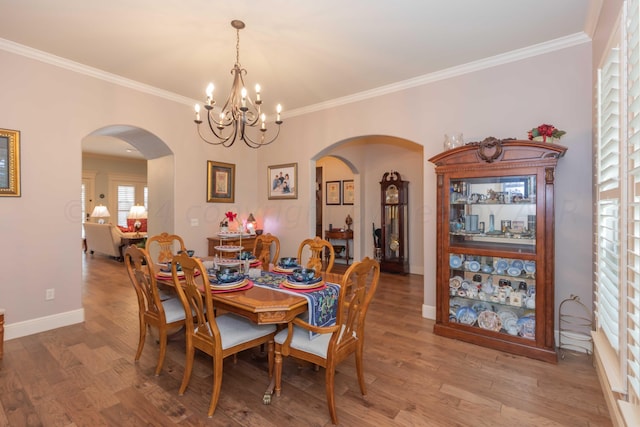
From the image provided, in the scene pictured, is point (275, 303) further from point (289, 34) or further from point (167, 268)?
point (289, 34)

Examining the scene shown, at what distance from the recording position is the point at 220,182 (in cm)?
491

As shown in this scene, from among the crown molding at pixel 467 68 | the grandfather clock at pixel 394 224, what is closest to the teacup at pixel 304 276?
the crown molding at pixel 467 68

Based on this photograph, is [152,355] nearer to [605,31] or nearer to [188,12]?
[188,12]

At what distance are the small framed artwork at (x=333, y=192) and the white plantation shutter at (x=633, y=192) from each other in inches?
230

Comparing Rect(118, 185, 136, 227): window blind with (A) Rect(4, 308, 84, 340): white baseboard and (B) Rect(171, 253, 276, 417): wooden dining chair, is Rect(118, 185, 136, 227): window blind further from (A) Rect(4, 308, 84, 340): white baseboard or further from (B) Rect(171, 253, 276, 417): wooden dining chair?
(B) Rect(171, 253, 276, 417): wooden dining chair

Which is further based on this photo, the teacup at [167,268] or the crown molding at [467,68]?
the crown molding at [467,68]

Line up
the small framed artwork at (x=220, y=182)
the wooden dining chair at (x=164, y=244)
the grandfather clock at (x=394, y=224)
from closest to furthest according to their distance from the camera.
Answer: the wooden dining chair at (x=164, y=244)
the small framed artwork at (x=220, y=182)
the grandfather clock at (x=394, y=224)

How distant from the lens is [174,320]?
2465 mm

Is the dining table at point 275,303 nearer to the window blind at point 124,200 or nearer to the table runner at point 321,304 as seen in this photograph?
the table runner at point 321,304

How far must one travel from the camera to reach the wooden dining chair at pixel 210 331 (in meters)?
1.93

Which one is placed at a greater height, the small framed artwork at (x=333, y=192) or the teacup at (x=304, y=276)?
the small framed artwork at (x=333, y=192)

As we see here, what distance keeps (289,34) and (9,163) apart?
9.69 ft

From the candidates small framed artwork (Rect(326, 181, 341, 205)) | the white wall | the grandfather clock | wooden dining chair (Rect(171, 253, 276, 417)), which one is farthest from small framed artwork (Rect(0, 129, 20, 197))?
small framed artwork (Rect(326, 181, 341, 205))

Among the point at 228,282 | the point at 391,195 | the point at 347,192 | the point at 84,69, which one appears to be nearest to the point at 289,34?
the point at 228,282
